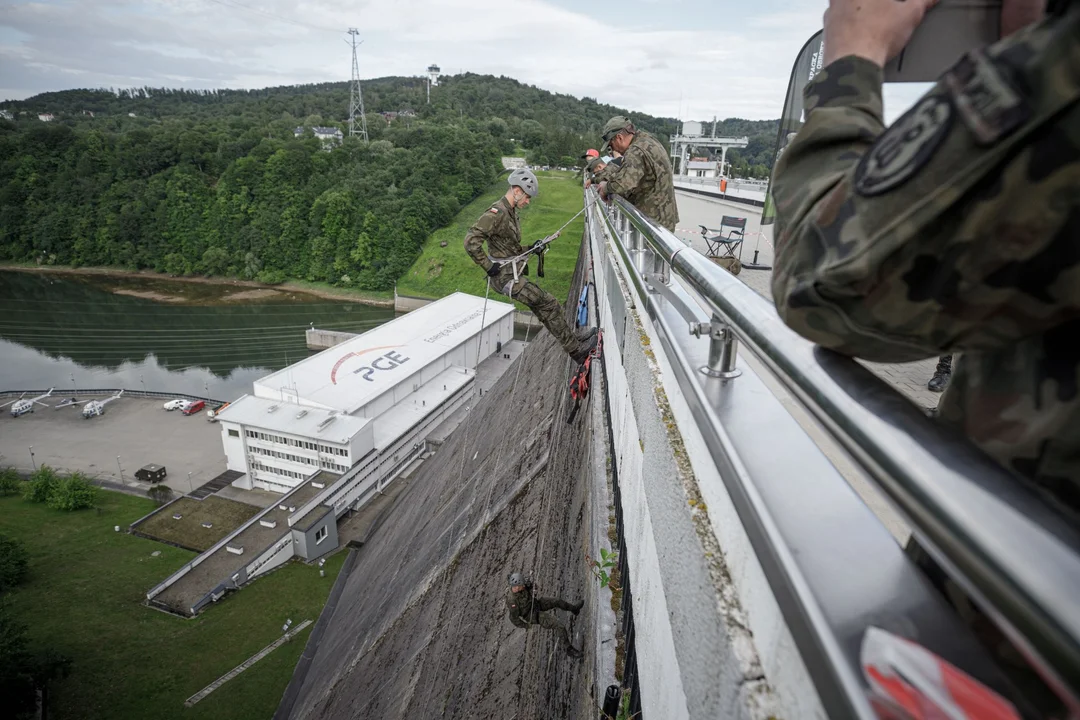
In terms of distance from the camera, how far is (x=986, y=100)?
632mm

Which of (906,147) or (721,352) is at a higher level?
(906,147)

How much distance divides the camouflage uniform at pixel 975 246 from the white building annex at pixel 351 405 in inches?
925

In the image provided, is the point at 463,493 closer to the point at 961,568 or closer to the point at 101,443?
the point at 961,568

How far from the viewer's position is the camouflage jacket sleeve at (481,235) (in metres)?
6.94

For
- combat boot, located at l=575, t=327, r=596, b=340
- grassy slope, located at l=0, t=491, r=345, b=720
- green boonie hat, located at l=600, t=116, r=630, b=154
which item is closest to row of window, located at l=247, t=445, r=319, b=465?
grassy slope, located at l=0, t=491, r=345, b=720

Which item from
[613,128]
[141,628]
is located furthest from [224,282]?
[613,128]

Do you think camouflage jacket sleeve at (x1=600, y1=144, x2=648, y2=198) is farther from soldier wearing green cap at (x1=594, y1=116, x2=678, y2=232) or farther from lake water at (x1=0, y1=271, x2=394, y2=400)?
lake water at (x1=0, y1=271, x2=394, y2=400)

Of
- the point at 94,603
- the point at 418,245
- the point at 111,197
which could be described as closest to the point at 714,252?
the point at 94,603

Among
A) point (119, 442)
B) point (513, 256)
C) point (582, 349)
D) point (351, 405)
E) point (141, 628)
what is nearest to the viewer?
point (582, 349)

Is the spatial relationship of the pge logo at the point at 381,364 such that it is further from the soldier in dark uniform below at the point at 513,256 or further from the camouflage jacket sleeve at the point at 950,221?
the camouflage jacket sleeve at the point at 950,221

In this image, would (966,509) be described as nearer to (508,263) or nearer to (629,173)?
(629,173)

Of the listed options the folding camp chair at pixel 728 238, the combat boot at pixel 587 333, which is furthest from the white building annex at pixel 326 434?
the combat boot at pixel 587 333

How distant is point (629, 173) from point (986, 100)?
17.9ft

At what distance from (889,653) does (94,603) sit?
26.6 meters
